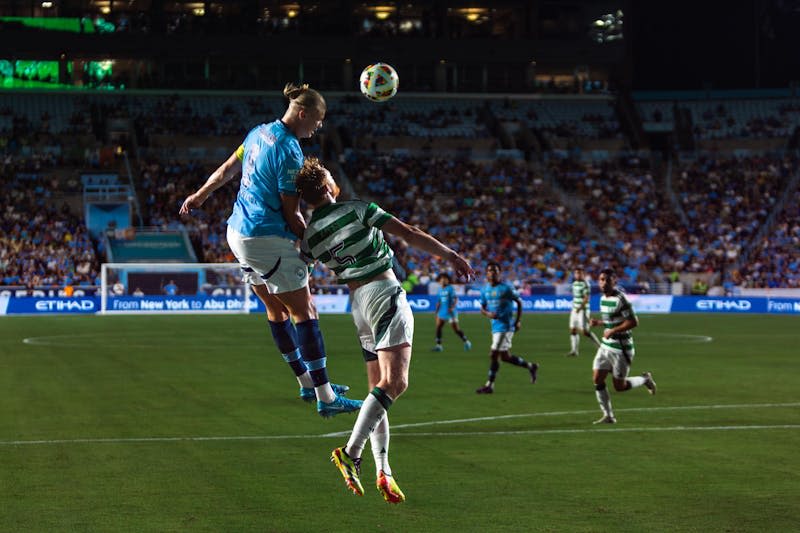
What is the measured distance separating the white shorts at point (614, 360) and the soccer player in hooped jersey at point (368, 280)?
10.5 meters

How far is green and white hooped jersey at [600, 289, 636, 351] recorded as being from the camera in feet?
64.9

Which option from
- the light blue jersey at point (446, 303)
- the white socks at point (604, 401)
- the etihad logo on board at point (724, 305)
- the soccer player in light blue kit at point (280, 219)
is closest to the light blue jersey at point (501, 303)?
the white socks at point (604, 401)

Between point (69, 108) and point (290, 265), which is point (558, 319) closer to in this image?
point (69, 108)

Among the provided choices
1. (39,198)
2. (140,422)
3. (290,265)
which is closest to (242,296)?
(39,198)

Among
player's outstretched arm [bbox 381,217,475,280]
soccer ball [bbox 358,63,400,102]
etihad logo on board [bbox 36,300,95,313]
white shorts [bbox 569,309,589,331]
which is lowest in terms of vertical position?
etihad logo on board [bbox 36,300,95,313]

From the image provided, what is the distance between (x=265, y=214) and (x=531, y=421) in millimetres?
10776

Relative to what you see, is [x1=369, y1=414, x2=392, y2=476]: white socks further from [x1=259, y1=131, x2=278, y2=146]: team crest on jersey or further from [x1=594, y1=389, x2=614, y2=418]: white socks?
[x1=594, y1=389, x2=614, y2=418]: white socks

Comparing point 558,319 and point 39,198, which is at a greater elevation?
point 39,198

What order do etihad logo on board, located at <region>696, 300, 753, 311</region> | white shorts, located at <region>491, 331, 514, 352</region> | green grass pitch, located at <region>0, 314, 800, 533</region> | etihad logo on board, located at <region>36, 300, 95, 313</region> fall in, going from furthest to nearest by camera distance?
etihad logo on board, located at <region>696, 300, 753, 311</region>
etihad logo on board, located at <region>36, 300, 95, 313</region>
white shorts, located at <region>491, 331, 514, 352</region>
green grass pitch, located at <region>0, 314, 800, 533</region>

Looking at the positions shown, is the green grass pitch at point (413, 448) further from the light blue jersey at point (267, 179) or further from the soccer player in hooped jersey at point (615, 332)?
the light blue jersey at point (267, 179)

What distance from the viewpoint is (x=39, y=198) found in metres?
60.5

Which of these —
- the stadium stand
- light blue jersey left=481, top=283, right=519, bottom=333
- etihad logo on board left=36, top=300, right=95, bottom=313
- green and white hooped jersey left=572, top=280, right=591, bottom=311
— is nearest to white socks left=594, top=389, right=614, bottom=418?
light blue jersey left=481, top=283, right=519, bottom=333

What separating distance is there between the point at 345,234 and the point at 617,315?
1166 centimetres

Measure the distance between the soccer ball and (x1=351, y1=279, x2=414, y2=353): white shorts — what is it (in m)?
1.79
